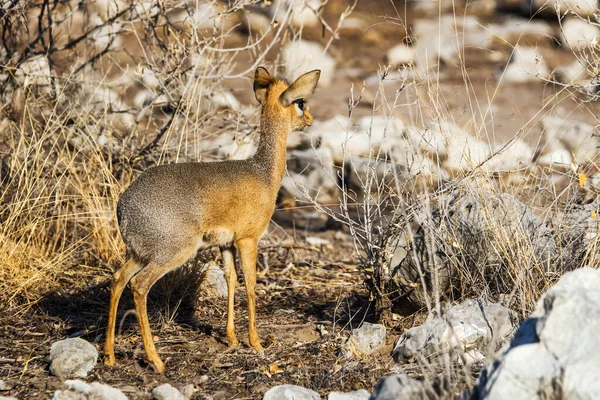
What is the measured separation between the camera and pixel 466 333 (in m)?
4.70

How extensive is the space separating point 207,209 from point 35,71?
290 centimetres

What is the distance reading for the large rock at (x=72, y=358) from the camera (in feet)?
15.0

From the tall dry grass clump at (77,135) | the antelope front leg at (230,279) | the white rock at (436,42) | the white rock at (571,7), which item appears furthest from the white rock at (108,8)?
the white rock at (436,42)

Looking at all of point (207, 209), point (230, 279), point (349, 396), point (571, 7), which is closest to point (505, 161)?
point (571, 7)

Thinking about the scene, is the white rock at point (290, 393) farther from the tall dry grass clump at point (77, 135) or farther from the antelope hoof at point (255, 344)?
the tall dry grass clump at point (77, 135)

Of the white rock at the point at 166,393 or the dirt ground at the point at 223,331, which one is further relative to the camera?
the dirt ground at the point at 223,331

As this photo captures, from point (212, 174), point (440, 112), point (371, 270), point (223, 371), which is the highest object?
point (440, 112)

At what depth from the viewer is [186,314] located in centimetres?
578

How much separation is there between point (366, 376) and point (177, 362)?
1139mm

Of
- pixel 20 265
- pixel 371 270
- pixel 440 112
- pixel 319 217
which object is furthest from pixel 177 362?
pixel 319 217

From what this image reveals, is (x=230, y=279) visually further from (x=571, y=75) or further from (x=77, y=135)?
(x=571, y=75)

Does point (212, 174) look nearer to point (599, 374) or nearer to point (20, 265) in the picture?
point (20, 265)

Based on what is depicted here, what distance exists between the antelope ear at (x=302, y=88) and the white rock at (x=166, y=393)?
1971mm

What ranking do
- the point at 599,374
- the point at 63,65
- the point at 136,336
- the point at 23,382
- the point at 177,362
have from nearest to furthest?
the point at 599,374, the point at 23,382, the point at 177,362, the point at 136,336, the point at 63,65
